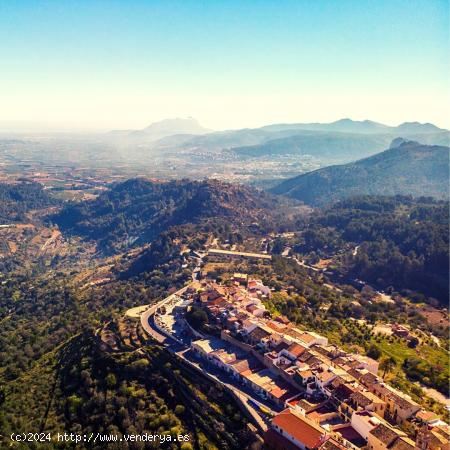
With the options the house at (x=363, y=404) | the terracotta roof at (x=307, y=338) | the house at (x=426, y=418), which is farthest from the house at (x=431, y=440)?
the terracotta roof at (x=307, y=338)

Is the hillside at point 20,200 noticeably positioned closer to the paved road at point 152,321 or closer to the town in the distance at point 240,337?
the town in the distance at point 240,337

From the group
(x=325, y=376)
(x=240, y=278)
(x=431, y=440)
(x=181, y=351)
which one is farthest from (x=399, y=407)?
(x=240, y=278)

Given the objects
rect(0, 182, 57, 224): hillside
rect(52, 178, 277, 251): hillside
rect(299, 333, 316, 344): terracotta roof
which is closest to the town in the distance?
rect(299, 333, 316, 344): terracotta roof

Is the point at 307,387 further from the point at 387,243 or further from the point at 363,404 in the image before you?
the point at 387,243

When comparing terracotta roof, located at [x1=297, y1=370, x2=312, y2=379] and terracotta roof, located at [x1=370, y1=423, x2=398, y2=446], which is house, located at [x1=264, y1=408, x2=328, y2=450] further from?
terracotta roof, located at [x1=297, y1=370, x2=312, y2=379]

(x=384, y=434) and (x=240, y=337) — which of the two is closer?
(x=384, y=434)

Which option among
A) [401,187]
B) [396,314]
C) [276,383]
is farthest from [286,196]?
[276,383]

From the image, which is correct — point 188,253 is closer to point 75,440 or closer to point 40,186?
point 75,440
